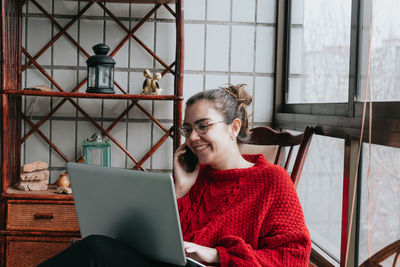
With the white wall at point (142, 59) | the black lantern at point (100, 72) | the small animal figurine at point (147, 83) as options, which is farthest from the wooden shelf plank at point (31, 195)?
the small animal figurine at point (147, 83)

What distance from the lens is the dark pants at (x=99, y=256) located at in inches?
39.8

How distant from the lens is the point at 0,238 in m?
2.00

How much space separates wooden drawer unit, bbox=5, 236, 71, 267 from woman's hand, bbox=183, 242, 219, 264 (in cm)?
108

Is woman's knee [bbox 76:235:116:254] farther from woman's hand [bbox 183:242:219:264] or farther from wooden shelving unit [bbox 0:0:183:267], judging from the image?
wooden shelving unit [bbox 0:0:183:267]

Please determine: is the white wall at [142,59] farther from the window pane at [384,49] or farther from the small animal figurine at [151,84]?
the window pane at [384,49]

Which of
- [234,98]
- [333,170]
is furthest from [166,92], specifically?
[333,170]

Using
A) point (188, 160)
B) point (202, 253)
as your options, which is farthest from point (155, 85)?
point (202, 253)

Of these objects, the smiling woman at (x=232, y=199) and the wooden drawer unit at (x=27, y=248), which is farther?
the wooden drawer unit at (x=27, y=248)

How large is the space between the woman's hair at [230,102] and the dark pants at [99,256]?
583 millimetres

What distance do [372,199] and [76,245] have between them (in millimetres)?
955

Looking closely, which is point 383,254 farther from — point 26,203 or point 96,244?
point 26,203

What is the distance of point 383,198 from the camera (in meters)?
1.31

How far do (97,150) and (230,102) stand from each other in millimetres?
976

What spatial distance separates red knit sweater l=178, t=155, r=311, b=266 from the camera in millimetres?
1171
